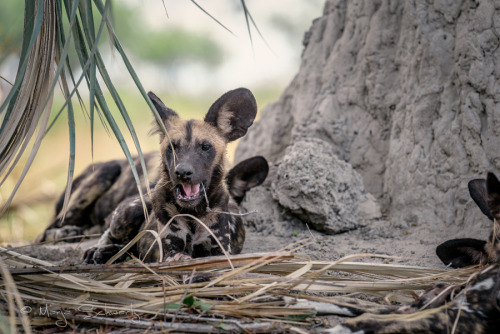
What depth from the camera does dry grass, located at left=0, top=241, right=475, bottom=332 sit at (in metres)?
2.35

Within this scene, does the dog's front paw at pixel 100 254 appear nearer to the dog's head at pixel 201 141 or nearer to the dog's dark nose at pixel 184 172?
the dog's head at pixel 201 141

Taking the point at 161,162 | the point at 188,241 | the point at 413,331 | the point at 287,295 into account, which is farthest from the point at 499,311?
the point at 161,162

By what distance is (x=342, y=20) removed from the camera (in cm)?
518

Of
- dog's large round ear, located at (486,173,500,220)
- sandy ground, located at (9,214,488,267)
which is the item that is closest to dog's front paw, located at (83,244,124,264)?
sandy ground, located at (9,214,488,267)

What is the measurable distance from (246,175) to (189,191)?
0.97 metres

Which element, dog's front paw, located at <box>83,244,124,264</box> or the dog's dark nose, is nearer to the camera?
the dog's dark nose

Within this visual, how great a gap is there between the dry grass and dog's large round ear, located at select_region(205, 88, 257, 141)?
1.27 metres

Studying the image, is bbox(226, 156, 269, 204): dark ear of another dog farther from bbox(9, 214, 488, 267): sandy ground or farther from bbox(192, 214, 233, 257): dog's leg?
bbox(192, 214, 233, 257): dog's leg

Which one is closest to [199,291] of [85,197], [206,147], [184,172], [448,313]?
[184,172]

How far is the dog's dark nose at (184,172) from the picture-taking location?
10.7 feet

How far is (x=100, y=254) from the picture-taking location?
4074 millimetres

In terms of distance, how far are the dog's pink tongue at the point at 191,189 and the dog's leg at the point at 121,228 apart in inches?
31.2

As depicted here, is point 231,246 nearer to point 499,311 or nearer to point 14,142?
point 14,142

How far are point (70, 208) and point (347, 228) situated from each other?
2846 mm
